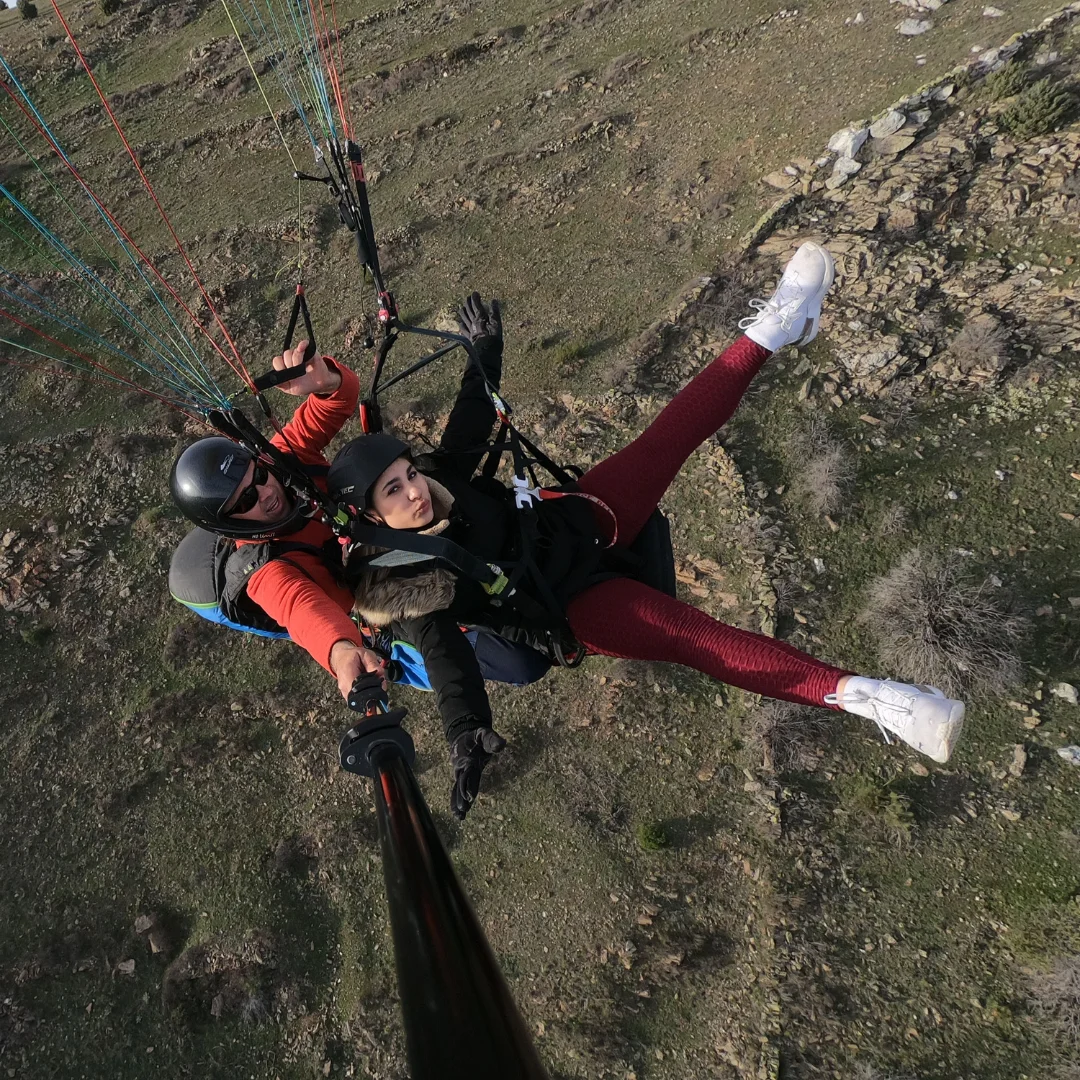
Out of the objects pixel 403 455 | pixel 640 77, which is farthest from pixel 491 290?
pixel 403 455

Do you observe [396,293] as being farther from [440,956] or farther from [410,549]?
[440,956]

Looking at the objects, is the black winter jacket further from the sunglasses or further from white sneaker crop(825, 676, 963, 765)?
white sneaker crop(825, 676, 963, 765)

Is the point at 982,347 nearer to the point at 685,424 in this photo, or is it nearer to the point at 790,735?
the point at 790,735

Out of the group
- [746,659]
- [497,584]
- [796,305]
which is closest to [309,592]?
[497,584]

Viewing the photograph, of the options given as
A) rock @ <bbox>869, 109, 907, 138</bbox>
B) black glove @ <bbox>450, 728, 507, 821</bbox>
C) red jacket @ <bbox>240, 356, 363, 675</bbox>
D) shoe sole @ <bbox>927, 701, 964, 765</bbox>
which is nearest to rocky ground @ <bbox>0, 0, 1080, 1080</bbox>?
rock @ <bbox>869, 109, 907, 138</bbox>

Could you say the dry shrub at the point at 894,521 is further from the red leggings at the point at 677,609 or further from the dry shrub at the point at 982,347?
the red leggings at the point at 677,609
